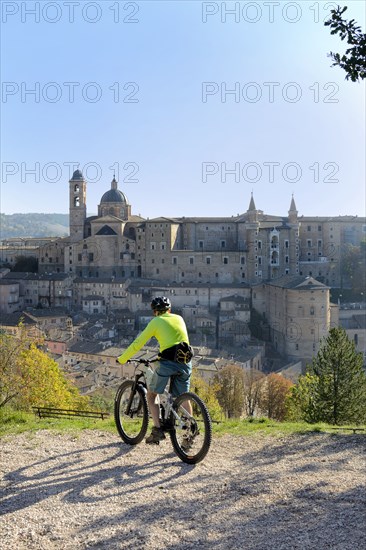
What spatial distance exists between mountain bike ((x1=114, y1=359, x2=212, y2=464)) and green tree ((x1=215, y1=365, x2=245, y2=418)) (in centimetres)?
2007

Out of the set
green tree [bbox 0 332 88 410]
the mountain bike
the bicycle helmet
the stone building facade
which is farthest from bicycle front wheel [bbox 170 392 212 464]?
the stone building facade

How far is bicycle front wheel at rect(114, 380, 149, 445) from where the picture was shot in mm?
5770

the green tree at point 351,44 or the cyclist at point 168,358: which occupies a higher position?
the green tree at point 351,44

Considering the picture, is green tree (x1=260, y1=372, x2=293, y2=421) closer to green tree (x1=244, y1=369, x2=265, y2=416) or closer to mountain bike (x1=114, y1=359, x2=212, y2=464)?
green tree (x1=244, y1=369, x2=265, y2=416)

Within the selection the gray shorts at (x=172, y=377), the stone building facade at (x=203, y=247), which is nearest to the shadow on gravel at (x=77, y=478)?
the gray shorts at (x=172, y=377)

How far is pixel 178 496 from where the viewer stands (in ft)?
14.7

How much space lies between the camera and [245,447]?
19.4ft

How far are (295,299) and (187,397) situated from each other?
36.2m

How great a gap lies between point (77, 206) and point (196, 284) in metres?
18.1

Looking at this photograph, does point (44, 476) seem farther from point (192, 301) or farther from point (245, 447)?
point (192, 301)

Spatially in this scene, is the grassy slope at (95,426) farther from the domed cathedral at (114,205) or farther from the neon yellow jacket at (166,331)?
the domed cathedral at (114,205)

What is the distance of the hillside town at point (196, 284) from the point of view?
4016 cm

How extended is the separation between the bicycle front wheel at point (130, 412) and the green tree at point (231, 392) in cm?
1994

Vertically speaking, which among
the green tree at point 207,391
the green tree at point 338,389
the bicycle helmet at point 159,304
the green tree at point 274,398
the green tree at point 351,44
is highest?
the green tree at point 351,44
